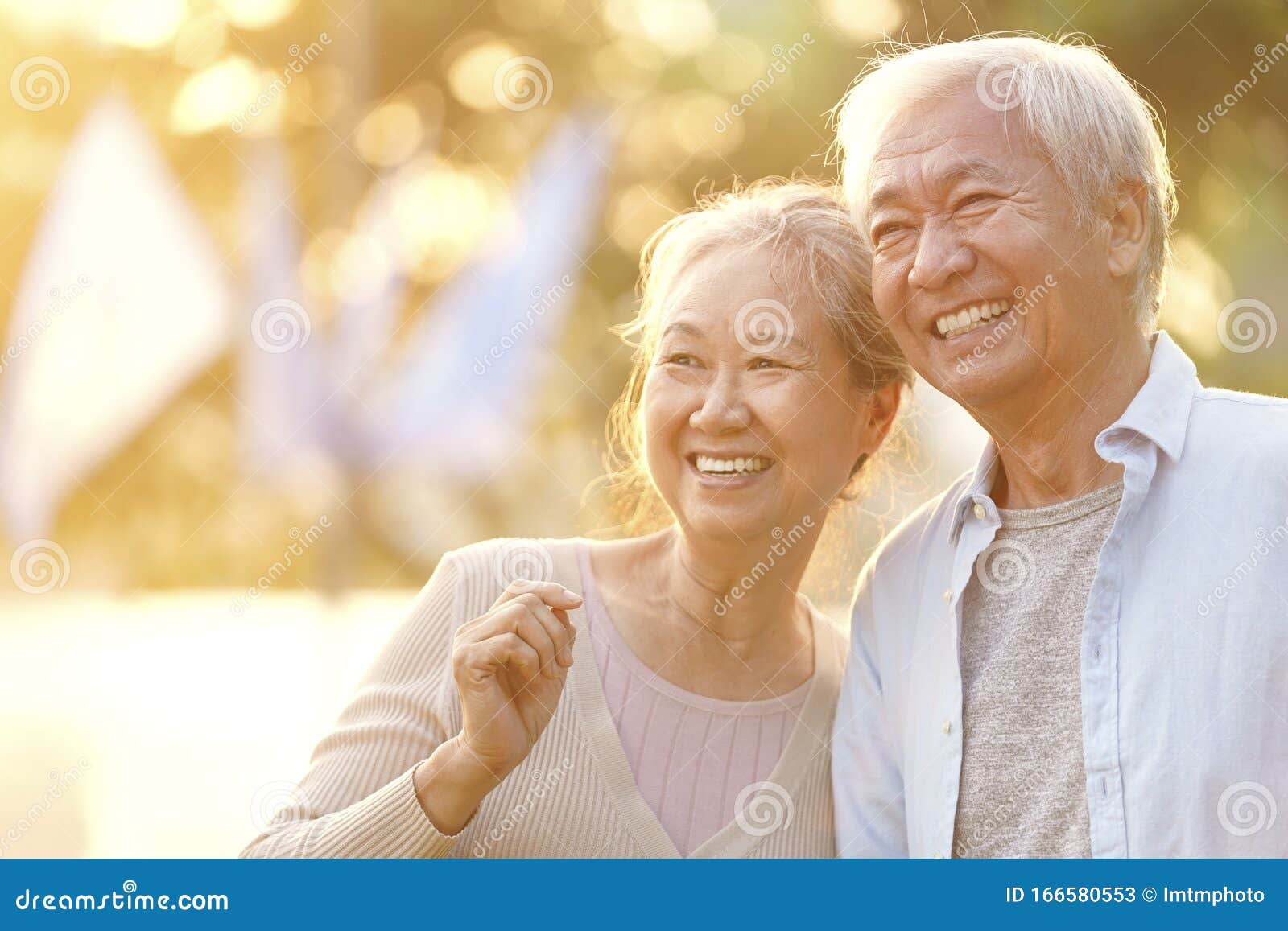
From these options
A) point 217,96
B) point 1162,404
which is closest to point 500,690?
point 1162,404

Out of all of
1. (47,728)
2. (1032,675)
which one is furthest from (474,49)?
(47,728)

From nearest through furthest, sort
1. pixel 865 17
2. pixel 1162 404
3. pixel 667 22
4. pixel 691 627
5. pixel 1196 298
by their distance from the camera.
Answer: pixel 1162 404, pixel 691 627, pixel 1196 298, pixel 865 17, pixel 667 22

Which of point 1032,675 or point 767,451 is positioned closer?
point 1032,675

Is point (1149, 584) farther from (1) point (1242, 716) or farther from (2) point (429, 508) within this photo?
(2) point (429, 508)

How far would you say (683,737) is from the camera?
223cm

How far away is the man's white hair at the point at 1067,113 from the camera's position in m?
1.99

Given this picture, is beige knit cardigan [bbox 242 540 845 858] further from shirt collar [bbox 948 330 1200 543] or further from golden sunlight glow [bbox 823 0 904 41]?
golden sunlight glow [bbox 823 0 904 41]

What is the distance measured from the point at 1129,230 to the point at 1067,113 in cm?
22

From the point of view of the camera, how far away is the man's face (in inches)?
77.4

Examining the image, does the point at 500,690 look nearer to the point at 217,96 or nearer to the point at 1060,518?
the point at 1060,518

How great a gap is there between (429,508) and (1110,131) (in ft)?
15.9

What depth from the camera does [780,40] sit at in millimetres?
4367

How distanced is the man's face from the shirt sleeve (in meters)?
0.51

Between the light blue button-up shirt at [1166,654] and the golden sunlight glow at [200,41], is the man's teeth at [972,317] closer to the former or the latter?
the light blue button-up shirt at [1166,654]
